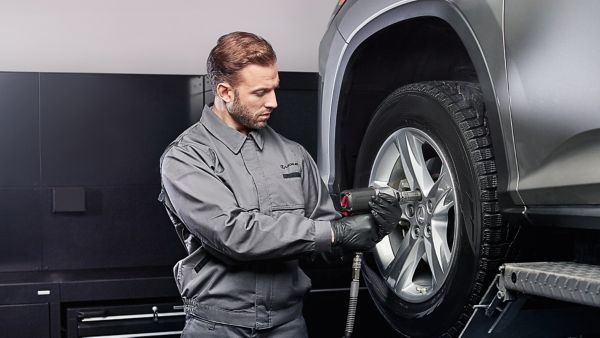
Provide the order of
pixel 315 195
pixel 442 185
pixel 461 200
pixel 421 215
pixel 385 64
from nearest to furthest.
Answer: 1. pixel 461 200
2. pixel 442 185
3. pixel 421 215
4. pixel 315 195
5. pixel 385 64

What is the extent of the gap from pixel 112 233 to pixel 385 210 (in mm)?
2041

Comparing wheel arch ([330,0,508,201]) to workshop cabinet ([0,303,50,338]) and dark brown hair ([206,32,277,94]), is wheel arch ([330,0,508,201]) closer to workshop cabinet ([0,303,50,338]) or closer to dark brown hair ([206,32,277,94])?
dark brown hair ([206,32,277,94])

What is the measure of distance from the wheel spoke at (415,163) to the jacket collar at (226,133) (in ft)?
1.50

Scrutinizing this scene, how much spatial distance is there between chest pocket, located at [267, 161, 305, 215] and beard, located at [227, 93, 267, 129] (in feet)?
0.49

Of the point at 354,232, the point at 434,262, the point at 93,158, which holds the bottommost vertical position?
the point at 434,262

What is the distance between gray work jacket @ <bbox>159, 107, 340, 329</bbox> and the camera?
2.35 metres

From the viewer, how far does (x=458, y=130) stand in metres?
2.16

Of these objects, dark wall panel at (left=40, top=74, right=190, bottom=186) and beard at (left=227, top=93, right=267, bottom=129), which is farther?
dark wall panel at (left=40, top=74, right=190, bottom=186)

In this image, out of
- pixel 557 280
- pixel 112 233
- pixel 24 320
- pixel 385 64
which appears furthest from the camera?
pixel 112 233

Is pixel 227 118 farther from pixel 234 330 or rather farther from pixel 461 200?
pixel 461 200

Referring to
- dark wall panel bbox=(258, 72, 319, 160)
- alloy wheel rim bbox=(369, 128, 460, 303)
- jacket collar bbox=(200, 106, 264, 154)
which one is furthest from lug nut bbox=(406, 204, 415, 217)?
dark wall panel bbox=(258, 72, 319, 160)

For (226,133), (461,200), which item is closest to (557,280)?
(461,200)

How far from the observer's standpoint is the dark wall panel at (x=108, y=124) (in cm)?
394

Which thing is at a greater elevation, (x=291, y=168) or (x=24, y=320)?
(x=291, y=168)
